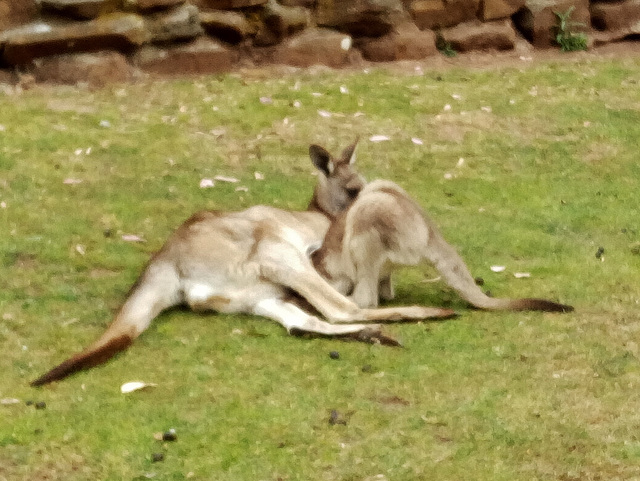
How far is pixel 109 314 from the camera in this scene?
477 centimetres

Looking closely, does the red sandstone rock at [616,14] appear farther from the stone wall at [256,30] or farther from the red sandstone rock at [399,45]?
the red sandstone rock at [399,45]

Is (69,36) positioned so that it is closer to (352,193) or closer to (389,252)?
(352,193)

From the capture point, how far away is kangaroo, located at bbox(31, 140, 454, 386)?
4516 mm

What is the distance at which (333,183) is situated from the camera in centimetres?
569

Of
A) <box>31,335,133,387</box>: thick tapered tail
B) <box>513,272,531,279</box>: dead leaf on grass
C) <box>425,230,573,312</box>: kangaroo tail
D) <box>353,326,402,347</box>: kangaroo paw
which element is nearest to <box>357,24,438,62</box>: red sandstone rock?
<box>513,272,531,279</box>: dead leaf on grass

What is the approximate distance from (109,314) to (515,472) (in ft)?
7.80

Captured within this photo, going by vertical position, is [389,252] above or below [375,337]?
above

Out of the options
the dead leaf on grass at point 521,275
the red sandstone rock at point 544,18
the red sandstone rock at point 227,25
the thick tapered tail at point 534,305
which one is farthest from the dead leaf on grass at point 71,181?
the red sandstone rock at point 544,18

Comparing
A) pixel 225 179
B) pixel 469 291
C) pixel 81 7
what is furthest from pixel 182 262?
pixel 81 7

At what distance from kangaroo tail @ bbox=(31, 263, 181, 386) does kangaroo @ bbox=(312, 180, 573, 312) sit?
2.86ft

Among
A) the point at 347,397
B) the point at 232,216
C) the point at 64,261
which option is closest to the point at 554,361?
the point at 347,397

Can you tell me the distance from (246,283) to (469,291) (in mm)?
1137

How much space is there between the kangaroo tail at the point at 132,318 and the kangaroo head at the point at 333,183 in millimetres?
1300

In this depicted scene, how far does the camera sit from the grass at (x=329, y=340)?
340 centimetres
